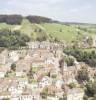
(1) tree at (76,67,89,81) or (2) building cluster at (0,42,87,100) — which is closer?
(2) building cluster at (0,42,87,100)

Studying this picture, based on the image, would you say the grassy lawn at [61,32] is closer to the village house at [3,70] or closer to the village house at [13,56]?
the village house at [13,56]

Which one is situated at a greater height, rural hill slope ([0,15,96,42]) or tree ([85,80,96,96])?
rural hill slope ([0,15,96,42])

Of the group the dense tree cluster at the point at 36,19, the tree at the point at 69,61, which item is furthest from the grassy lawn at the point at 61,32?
the tree at the point at 69,61

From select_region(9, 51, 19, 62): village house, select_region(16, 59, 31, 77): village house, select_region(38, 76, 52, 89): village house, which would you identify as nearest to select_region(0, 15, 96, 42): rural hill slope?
select_region(9, 51, 19, 62): village house

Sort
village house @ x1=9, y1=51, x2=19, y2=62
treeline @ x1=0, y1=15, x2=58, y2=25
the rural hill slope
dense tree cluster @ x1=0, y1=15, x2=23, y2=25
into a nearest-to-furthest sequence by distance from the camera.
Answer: village house @ x1=9, y1=51, x2=19, y2=62 < the rural hill slope < dense tree cluster @ x1=0, y1=15, x2=23, y2=25 < treeline @ x1=0, y1=15, x2=58, y2=25

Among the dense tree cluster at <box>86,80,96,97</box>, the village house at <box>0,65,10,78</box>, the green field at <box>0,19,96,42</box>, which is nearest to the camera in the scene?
the dense tree cluster at <box>86,80,96,97</box>

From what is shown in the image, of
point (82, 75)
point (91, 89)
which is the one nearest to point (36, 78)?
point (82, 75)

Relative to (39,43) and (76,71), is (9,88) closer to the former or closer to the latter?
(76,71)

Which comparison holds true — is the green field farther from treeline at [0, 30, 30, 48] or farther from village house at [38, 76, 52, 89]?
village house at [38, 76, 52, 89]
